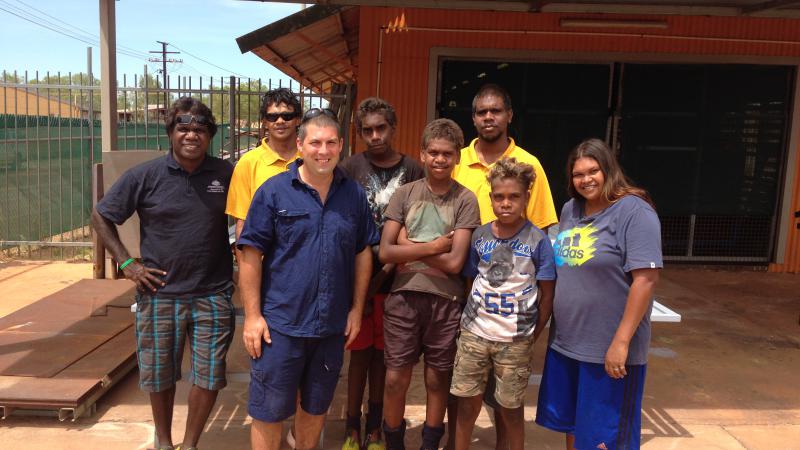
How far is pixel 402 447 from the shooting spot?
297 cm

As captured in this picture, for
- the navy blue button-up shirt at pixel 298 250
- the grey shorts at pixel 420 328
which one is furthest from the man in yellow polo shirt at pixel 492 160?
the navy blue button-up shirt at pixel 298 250

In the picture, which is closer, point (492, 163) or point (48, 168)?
point (492, 163)

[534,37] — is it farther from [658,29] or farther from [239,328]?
[239,328]

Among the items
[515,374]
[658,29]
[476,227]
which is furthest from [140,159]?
[658,29]

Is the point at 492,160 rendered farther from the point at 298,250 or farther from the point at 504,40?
the point at 504,40

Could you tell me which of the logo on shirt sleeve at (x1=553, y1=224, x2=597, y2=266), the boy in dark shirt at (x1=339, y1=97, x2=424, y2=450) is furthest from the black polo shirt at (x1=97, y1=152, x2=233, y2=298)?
the logo on shirt sleeve at (x1=553, y1=224, x2=597, y2=266)

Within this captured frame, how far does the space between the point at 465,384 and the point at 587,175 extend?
1.01 metres

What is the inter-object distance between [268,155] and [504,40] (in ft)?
15.9

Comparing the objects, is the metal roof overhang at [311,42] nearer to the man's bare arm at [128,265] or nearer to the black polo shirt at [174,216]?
the black polo shirt at [174,216]

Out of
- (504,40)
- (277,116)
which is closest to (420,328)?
(277,116)

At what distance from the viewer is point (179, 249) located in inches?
109

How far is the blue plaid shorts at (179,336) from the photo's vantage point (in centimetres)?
282

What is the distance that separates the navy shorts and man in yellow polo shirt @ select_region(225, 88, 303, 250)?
0.60 m

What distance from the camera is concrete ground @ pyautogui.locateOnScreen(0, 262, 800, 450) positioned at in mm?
3355
